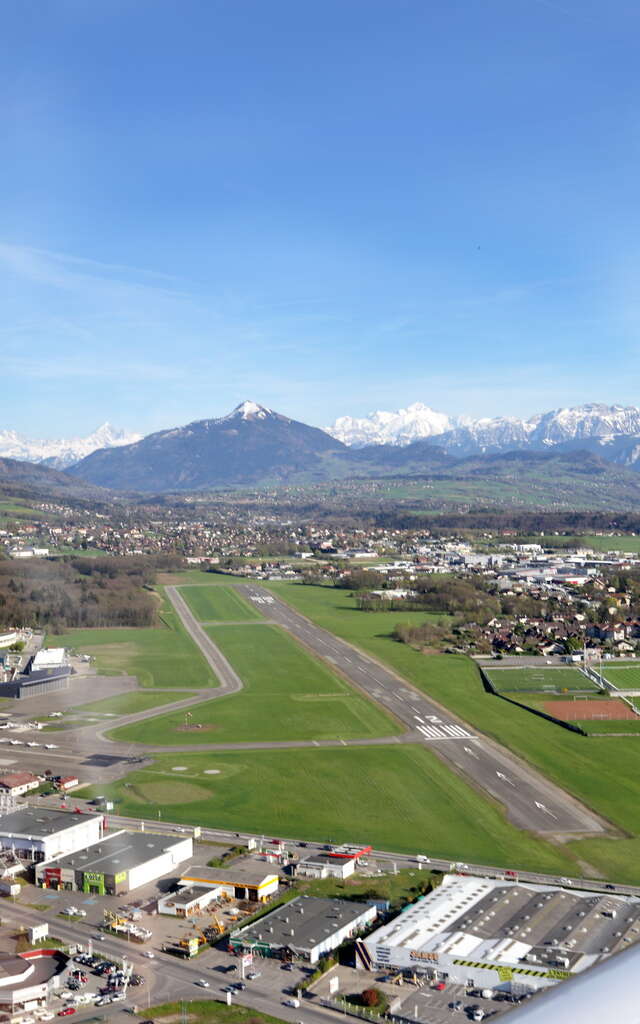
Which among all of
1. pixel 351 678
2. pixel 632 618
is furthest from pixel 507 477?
pixel 351 678

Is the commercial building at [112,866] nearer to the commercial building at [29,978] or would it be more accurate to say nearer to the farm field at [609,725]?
the commercial building at [29,978]

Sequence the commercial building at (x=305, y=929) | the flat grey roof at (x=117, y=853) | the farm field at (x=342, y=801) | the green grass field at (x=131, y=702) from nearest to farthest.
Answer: the commercial building at (x=305, y=929) < the flat grey roof at (x=117, y=853) < the farm field at (x=342, y=801) < the green grass field at (x=131, y=702)

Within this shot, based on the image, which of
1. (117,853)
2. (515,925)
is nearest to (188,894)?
(117,853)

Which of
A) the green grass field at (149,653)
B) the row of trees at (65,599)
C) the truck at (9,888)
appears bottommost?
the truck at (9,888)

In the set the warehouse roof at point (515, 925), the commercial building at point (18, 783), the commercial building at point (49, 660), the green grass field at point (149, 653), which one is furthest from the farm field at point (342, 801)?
the commercial building at point (49, 660)

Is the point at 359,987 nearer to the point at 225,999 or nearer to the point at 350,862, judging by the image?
the point at 225,999

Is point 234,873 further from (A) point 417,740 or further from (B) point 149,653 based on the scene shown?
(B) point 149,653
